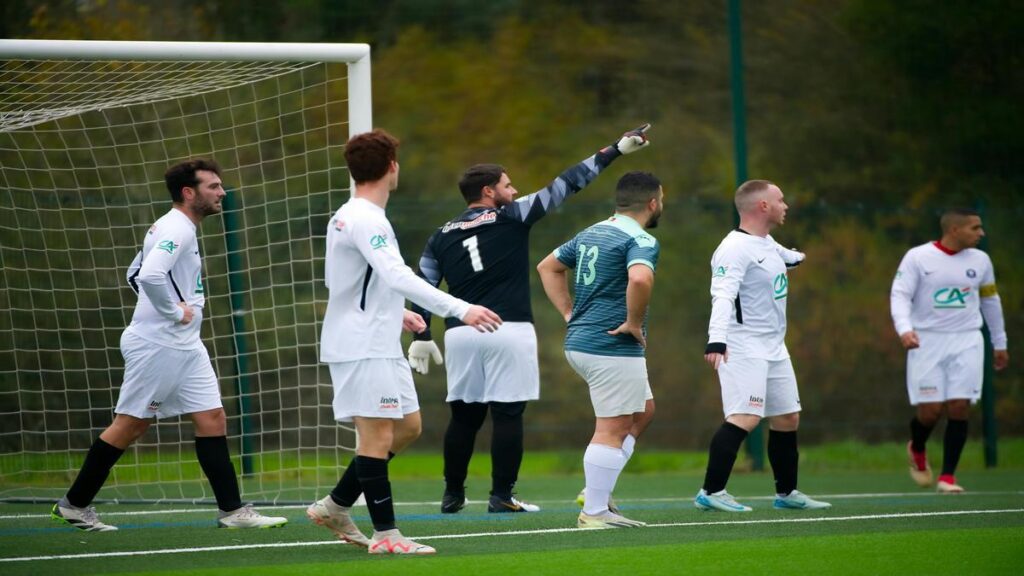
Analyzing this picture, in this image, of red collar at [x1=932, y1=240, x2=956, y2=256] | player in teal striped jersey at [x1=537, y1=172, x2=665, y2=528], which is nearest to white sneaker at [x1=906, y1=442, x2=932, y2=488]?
red collar at [x1=932, y1=240, x2=956, y2=256]

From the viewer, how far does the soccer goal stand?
27.8 ft

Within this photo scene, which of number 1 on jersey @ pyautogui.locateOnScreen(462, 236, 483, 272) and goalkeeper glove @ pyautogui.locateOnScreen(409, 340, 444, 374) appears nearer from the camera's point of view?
goalkeeper glove @ pyautogui.locateOnScreen(409, 340, 444, 374)

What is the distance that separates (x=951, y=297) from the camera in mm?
9906

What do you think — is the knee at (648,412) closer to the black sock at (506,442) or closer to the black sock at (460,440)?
the black sock at (506,442)

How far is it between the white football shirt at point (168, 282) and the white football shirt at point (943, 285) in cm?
528

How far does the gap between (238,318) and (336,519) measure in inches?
186

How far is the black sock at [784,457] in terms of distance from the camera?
786 cm

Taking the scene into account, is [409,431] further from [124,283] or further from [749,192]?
[124,283]

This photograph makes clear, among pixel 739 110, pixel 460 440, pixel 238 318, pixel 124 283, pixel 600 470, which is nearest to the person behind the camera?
pixel 600 470

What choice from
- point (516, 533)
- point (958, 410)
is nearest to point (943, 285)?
point (958, 410)

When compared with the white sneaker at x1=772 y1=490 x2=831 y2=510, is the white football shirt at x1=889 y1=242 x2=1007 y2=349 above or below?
above

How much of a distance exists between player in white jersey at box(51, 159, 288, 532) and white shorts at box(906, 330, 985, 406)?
509 cm

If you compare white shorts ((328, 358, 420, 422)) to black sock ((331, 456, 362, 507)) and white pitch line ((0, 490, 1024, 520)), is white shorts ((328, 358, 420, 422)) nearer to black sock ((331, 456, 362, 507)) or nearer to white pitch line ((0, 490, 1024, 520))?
black sock ((331, 456, 362, 507))

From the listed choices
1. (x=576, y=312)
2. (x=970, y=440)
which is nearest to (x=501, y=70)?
(x=970, y=440)
